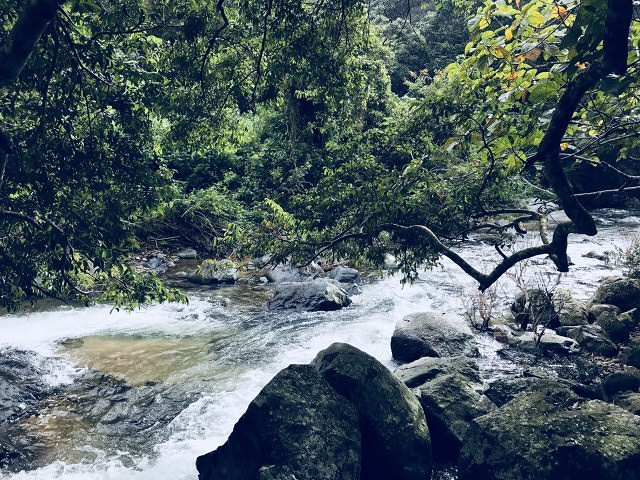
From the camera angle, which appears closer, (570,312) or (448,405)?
(448,405)

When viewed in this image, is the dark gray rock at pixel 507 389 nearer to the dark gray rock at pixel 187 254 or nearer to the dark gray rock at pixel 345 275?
the dark gray rock at pixel 345 275

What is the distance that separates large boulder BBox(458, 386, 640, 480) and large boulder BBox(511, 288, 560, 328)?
483cm

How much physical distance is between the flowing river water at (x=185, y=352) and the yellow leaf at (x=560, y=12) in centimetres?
561

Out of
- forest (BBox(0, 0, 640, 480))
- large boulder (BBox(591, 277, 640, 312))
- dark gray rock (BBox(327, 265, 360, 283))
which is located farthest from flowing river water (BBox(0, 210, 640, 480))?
large boulder (BBox(591, 277, 640, 312))

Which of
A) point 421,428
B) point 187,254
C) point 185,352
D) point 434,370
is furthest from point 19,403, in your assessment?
point 187,254

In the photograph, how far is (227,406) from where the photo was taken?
286 inches

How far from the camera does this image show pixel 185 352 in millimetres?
9289

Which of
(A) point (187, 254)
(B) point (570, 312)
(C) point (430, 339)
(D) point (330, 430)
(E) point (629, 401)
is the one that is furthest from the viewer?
(A) point (187, 254)

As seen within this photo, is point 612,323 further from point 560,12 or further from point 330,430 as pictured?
point 560,12

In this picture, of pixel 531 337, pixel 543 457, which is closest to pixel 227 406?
pixel 543 457

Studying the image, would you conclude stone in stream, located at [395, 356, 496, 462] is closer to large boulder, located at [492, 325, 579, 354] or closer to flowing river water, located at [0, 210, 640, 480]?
flowing river water, located at [0, 210, 640, 480]

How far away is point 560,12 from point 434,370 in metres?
5.01

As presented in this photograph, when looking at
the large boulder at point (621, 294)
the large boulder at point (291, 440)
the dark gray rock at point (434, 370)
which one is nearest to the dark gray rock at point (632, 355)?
the large boulder at point (621, 294)

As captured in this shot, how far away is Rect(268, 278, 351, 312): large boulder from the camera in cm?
1167
